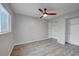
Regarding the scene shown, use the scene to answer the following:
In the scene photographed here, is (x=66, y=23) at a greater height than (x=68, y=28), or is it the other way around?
(x=66, y=23)

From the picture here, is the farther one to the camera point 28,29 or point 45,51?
point 28,29

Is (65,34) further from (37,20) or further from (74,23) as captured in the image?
(37,20)

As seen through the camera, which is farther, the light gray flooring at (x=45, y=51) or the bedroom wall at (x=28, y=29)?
the bedroom wall at (x=28, y=29)

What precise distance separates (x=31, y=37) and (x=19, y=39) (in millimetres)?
1085

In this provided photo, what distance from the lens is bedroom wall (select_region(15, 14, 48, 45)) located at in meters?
5.44

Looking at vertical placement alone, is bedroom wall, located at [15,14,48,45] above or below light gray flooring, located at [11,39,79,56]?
above

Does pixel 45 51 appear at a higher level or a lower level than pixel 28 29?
lower

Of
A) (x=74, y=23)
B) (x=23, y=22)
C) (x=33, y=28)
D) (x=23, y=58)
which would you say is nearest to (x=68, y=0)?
(x=23, y=58)

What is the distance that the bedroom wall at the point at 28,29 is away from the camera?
214 inches

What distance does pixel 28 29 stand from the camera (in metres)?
6.00

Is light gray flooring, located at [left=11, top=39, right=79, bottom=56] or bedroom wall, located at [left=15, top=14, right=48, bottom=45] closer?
light gray flooring, located at [left=11, top=39, right=79, bottom=56]

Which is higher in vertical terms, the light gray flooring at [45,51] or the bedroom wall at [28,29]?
the bedroom wall at [28,29]

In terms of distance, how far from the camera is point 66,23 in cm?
531

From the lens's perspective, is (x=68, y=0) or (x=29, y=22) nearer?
(x=68, y=0)
